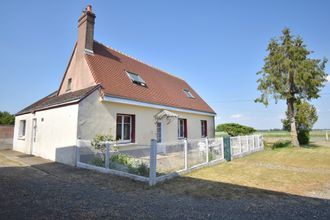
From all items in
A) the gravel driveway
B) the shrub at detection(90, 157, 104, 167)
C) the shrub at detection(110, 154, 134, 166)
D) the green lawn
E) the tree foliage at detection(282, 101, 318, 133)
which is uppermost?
the tree foliage at detection(282, 101, 318, 133)

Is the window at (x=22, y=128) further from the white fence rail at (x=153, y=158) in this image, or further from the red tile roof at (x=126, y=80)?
the white fence rail at (x=153, y=158)

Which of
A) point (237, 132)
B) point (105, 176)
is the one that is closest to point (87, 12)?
point (105, 176)

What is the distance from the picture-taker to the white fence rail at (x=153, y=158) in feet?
22.4

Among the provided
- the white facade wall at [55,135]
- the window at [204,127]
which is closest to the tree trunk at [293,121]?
the window at [204,127]

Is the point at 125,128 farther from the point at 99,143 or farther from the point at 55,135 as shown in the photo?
the point at 55,135

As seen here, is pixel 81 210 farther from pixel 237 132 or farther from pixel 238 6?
pixel 237 132

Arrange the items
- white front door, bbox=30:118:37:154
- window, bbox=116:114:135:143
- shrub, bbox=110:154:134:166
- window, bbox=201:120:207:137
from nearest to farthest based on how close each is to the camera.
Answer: shrub, bbox=110:154:134:166 < window, bbox=116:114:135:143 < white front door, bbox=30:118:37:154 < window, bbox=201:120:207:137

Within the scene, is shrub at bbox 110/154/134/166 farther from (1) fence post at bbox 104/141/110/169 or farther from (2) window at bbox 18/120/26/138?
(2) window at bbox 18/120/26/138

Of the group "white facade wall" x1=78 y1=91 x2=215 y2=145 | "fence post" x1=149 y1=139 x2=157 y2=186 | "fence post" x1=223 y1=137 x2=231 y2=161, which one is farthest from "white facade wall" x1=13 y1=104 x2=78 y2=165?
"fence post" x1=223 y1=137 x2=231 y2=161

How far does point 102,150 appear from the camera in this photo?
28.9ft

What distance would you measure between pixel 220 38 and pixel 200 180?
34.7 feet

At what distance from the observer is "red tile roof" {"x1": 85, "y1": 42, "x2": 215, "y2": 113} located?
11188 mm

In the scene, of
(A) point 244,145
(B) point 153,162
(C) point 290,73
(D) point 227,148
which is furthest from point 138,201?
(C) point 290,73

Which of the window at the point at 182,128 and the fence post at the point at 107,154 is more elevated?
the window at the point at 182,128
